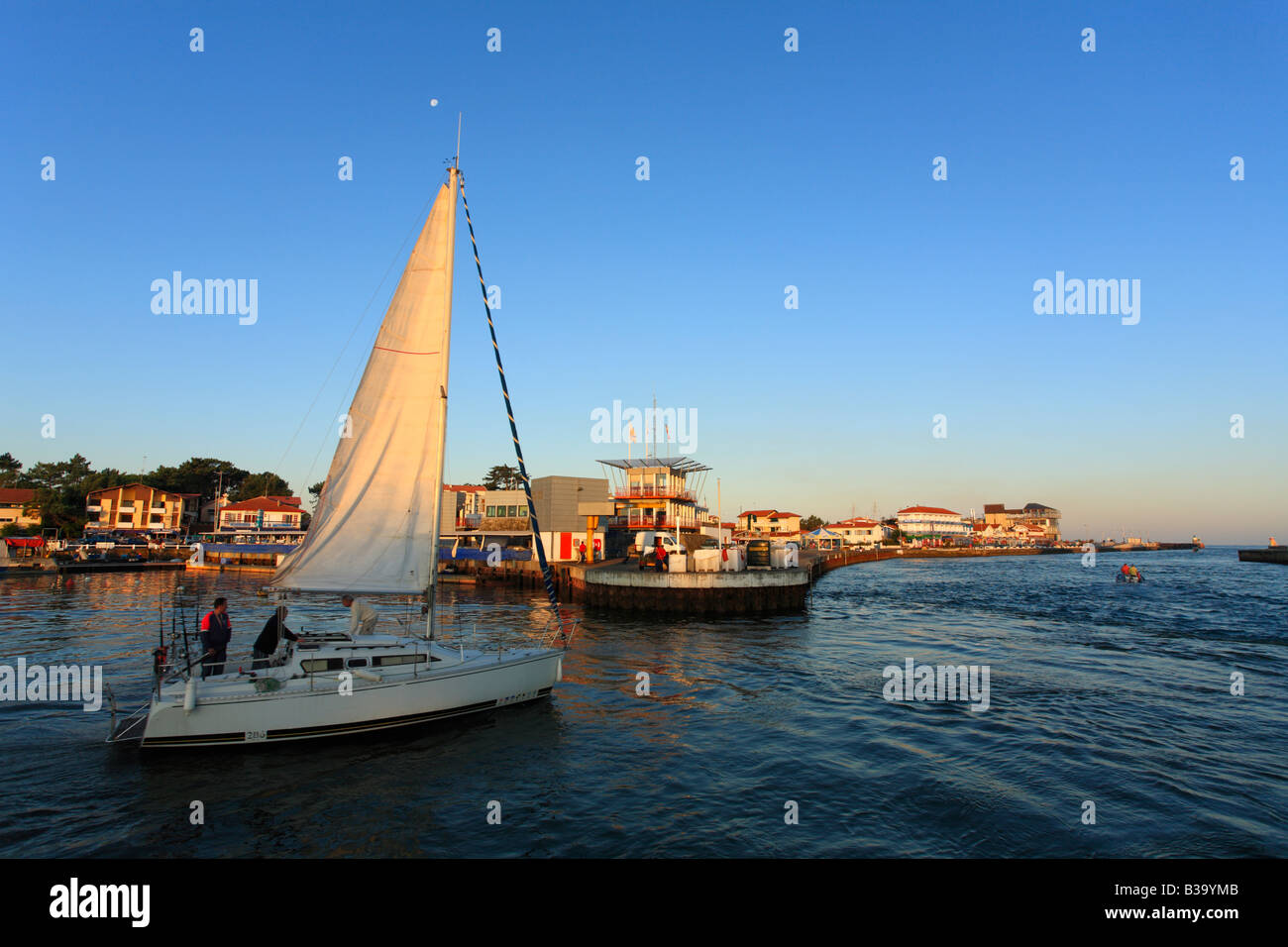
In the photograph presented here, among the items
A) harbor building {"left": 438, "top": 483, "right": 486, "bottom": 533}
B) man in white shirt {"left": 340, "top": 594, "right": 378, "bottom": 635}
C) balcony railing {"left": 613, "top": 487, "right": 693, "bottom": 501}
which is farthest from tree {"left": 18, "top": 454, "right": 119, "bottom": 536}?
man in white shirt {"left": 340, "top": 594, "right": 378, "bottom": 635}

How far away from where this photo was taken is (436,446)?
58.5 ft

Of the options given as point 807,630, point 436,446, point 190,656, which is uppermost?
point 436,446

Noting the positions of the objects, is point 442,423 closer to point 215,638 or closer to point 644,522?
point 215,638

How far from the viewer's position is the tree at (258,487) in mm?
122713

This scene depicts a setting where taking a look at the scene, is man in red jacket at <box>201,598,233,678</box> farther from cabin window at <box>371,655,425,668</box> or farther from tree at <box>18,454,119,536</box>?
tree at <box>18,454,119,536</box>

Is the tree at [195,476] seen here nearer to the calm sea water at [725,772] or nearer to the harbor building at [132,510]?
the harbor building at [132,510]

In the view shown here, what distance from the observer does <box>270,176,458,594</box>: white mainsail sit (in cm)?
1727

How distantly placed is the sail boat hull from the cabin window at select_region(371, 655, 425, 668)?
269mm

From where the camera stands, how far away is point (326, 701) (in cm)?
1561
